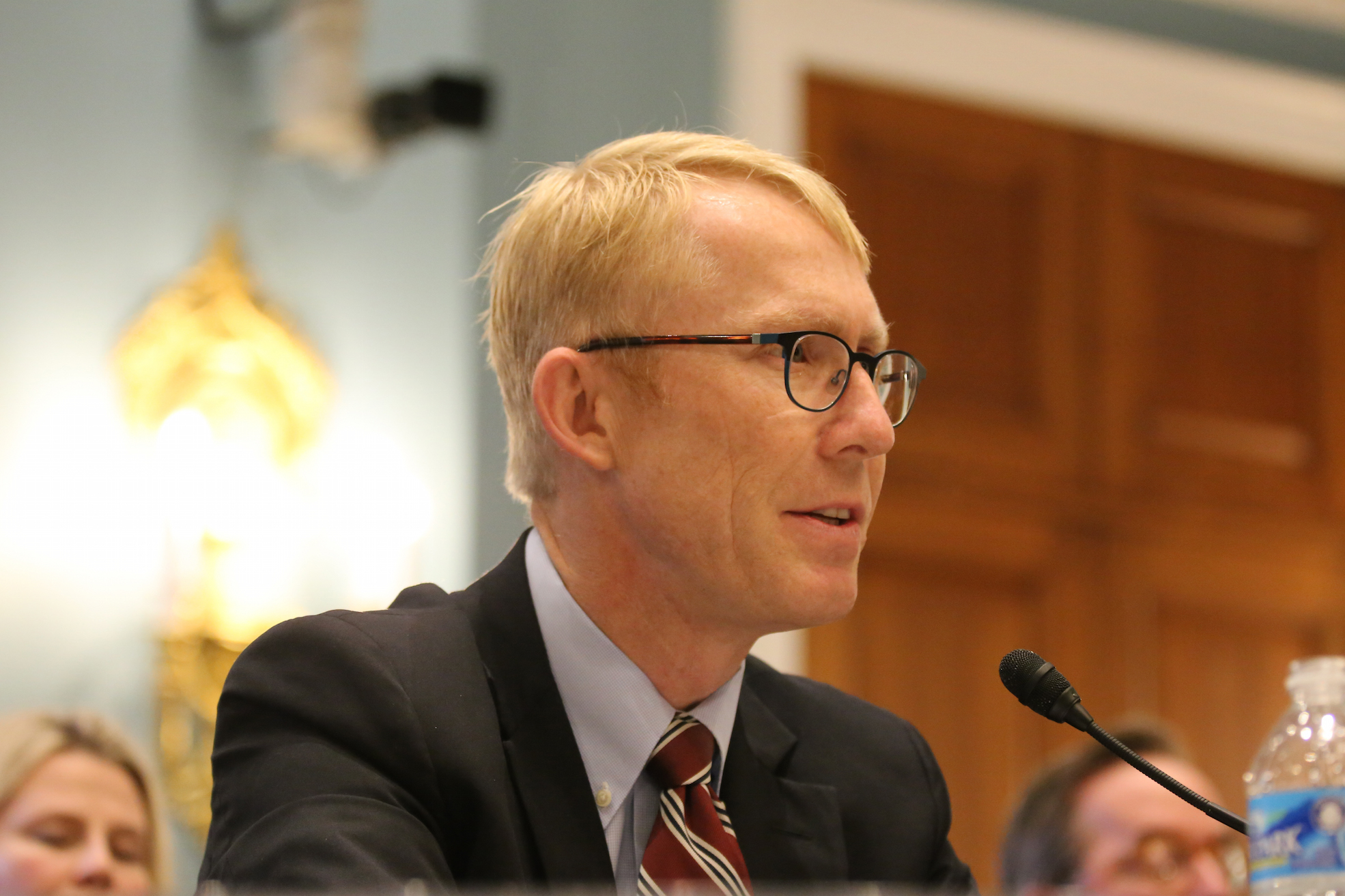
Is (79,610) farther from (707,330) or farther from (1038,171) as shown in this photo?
(1038,171)

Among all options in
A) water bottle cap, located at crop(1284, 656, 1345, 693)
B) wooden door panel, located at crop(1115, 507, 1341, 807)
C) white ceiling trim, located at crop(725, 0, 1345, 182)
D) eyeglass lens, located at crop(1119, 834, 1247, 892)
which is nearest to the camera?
water bottle cap, located at crop(1284, 656, 1345, 693)

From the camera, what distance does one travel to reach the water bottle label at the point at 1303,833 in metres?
1.09

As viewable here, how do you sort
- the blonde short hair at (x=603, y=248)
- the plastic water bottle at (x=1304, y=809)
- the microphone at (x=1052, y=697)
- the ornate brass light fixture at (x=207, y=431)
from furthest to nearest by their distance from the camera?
the ornate brass light fixture at (x=207, y=431), the blonde short hair at (x=603, y=248), the microphone at (x=1052, y=697), the plastic water bottle at (x=1304, y=809)

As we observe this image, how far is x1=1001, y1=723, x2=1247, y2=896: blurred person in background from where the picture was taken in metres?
2.63

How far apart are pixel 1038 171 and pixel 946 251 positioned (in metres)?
0.31

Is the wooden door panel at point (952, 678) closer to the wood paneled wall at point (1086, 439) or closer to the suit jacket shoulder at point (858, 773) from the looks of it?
the wood paneled wall at point (1086, 439)

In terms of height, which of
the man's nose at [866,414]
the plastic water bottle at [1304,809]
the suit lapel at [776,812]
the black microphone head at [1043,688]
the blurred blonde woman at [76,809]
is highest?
the man's nose at [866,414]

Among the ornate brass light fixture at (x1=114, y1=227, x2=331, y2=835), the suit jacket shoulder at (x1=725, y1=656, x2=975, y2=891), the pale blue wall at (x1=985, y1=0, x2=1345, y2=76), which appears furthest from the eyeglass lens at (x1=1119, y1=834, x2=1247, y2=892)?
the pale blue wall at (x1=985, y1=0, x2=1345, y2=76)

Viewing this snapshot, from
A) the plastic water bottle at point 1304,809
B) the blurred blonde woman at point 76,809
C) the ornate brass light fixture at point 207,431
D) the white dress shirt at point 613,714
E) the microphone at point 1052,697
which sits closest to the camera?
the plastic water bottle at point 1304,809

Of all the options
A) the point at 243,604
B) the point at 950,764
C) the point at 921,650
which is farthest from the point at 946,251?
the point at 243,604

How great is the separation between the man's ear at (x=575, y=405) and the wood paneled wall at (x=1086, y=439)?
201 cm

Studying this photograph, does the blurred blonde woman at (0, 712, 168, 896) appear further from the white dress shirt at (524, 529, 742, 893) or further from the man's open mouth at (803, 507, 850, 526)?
the man's open mouth at (803, 507, 850, 526)

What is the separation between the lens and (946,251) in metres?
3.90

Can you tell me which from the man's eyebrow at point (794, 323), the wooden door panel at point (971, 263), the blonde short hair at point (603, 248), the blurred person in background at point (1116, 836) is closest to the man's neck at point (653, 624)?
the blonde short hair at point (603, 248)
